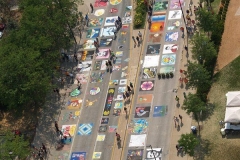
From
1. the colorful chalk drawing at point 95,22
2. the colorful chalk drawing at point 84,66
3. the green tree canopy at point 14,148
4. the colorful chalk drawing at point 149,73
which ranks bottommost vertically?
the green tree canopy at point 14,148

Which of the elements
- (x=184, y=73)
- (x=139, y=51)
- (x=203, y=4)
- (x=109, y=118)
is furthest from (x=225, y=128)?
(x=203, y=4)

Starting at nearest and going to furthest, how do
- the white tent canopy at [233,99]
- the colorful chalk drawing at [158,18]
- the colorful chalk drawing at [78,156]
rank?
the white tent canopy at [233,99] → the colorful chalk drawing at [78,156] → the colorful chalk drawing at [158,18]

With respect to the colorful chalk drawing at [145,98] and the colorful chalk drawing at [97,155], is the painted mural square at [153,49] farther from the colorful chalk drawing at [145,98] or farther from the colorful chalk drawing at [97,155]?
the colorful chalk drawing at [97,155]

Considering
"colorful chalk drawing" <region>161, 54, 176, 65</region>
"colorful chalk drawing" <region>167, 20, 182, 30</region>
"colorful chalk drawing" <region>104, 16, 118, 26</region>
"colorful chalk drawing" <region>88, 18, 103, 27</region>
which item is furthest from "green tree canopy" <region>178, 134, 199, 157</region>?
"colorful chalk drawing" <region>88, 18, 103, 27</region>

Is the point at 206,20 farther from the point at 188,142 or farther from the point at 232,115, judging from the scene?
the point at 188,142

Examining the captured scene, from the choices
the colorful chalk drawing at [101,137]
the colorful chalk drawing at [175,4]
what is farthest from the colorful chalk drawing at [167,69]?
the colorful chalk drawing at [175,4]

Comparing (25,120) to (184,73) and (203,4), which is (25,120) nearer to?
(184,73)

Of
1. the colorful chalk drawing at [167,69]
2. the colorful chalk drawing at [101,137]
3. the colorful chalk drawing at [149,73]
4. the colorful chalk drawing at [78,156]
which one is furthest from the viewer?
the colorful chalk drawing at [149,73]
